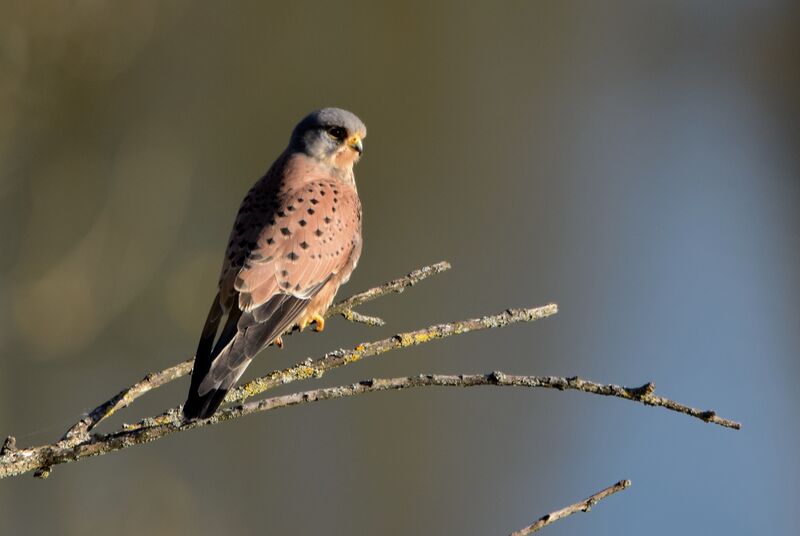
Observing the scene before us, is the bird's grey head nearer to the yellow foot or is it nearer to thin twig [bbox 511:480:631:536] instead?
the yellow foot

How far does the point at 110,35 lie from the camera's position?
6.01 m

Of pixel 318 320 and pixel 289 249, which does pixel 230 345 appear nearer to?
pixel 289 249

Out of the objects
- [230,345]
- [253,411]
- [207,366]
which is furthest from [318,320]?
[253,411]

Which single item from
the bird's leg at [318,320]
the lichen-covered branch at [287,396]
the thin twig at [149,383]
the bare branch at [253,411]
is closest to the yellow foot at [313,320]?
the bird's leg at [318,320]

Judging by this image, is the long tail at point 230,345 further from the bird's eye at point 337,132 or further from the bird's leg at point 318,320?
the bird's eye at point 337,132

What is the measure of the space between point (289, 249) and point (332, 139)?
606 millimetres

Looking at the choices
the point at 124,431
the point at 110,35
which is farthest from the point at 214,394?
the point at 110,35

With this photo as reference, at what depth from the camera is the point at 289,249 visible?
3.22 meters

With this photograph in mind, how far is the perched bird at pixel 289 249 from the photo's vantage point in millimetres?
2861

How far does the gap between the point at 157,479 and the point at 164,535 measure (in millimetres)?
305

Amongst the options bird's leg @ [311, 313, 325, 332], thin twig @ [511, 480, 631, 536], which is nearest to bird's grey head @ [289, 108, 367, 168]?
bird's leg @ [311, 313, 325, 332]

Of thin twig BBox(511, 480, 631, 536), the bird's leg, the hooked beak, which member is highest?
the hooked beak

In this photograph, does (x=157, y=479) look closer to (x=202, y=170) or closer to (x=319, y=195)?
(x=202, y=170)

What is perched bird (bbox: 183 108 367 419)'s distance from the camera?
9.39 ft
